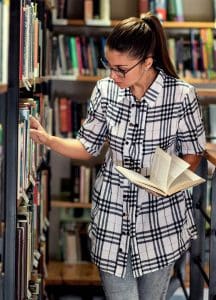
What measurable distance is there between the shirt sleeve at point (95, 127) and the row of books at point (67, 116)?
4.75ft

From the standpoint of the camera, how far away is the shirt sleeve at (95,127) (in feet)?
8.01

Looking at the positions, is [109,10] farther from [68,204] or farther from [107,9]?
[68,204]

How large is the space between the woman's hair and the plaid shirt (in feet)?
0.34

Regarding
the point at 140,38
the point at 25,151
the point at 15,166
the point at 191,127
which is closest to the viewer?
the point at 15,166

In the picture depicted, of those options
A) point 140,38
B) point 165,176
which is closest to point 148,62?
point 140,38

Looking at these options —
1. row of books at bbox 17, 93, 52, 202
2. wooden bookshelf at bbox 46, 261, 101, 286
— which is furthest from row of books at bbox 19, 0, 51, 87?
wooden bookshelf at bbox 46, 261, 101, 286

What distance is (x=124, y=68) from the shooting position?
90.3 inches

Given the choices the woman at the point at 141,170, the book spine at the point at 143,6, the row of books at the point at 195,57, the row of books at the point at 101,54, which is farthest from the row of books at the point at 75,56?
the woman at the point at 141,170

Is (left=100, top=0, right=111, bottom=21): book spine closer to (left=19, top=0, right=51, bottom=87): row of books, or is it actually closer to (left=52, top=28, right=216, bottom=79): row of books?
(left=52, top=28, right=216, bottom=79): row of books

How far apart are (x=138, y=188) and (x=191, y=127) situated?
0.94ft

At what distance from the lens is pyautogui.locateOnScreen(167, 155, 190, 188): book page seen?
2211 millimetres

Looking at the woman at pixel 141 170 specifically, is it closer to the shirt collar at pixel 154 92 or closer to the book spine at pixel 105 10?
the shirt collar at pixel 154 92

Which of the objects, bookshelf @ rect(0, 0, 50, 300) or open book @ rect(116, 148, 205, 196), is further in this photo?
open book @ rect(116, 148, 205, 196)

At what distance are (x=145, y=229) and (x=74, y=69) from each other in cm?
173
